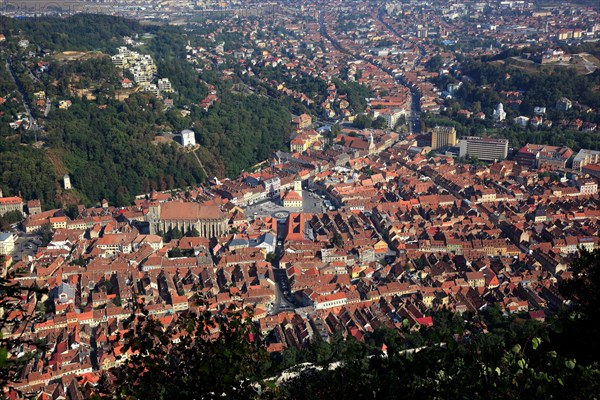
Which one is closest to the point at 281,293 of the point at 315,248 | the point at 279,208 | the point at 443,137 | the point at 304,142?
the point at 315,248

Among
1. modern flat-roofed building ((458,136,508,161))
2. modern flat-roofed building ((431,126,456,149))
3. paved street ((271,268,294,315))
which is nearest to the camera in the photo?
paved street ((271,268,294,315))

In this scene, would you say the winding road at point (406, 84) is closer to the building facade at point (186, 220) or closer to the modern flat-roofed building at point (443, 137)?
the modern flat-roofed building at point (443, 137)

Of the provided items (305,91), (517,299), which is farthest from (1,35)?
(517,299)

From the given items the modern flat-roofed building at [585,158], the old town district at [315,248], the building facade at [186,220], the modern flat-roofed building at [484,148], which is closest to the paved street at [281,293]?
the old town district at [315,248]

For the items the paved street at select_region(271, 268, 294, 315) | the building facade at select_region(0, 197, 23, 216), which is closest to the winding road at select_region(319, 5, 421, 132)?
the paved street at select_region(271, 268, 294, 315)

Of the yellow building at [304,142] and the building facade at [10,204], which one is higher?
the building facade at [10,204]

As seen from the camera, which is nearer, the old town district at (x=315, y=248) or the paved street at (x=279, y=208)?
the old town district at (x=315, y=248)

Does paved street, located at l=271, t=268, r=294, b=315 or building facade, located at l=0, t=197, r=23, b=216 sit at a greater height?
building facade, located at l=0, t=197, r=23, b=216

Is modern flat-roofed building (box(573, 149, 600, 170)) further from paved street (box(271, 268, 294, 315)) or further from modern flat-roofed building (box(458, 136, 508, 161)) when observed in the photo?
paved street (box(271, 268, 294, 315))

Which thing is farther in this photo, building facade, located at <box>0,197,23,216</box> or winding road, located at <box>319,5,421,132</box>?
winding road, located at <box>319,5,421,132</box>
